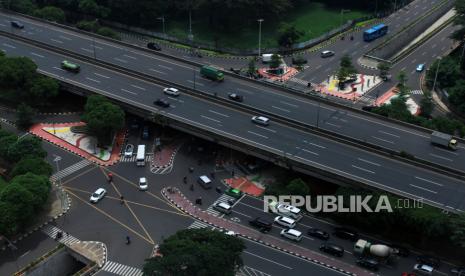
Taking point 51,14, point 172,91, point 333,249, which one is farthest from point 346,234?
point 51,14

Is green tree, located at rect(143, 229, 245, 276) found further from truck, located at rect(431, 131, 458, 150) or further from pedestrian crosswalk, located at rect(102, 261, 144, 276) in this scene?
truck, located at rect(431, 131, 458, 150)

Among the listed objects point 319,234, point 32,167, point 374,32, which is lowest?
point 319,234

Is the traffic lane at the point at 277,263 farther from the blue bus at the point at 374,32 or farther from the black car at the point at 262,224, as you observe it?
the blue bus at the point at 374,32

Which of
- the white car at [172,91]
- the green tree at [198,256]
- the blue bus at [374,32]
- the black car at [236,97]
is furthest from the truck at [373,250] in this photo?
the blue bus at [374,32]

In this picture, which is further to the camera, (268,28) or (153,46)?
(268,28)

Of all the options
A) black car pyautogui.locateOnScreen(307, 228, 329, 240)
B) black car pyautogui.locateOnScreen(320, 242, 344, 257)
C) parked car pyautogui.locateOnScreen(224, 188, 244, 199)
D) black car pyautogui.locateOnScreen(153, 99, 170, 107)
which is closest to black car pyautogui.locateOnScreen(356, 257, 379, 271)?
black car pyautogui.locateOnScreen(320, 242, 344, 257)

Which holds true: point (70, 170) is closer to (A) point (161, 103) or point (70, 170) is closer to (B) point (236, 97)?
(A) point (161, 103)

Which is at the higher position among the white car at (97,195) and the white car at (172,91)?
the white car at (172,91)
